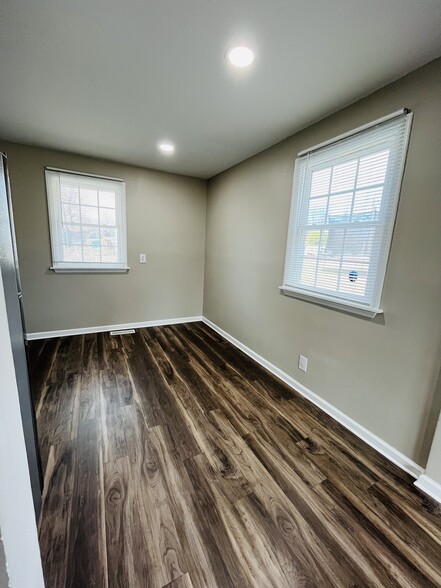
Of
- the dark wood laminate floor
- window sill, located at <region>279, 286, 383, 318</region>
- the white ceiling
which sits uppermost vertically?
the white ceiling

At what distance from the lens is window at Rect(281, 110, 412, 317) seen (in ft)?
5.24

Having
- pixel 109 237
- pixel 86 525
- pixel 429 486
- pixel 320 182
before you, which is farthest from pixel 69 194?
pixel 429 486

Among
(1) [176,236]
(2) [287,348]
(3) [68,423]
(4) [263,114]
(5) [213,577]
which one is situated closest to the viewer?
(5) [213,577]

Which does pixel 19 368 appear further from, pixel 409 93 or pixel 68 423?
pixel 409 93

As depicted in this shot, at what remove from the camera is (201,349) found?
3.14 meters

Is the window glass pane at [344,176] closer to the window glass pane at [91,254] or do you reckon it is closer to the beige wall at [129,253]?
the beige wall at [129,253]

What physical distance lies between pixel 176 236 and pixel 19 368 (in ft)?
10.3

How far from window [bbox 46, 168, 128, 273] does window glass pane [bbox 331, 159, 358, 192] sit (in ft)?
9.15

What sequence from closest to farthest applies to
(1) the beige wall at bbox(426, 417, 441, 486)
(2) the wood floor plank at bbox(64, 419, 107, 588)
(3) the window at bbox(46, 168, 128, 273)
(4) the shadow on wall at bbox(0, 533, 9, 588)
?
(4) the shadow on wall at bbox(0, 533, 9, 588)
(2) the wood floor plank at bbox(64, 419, 107, 588)
(1) the beige wall at bbox(426, 417, 441, 486)
(3) the window at bbox(46, 168, 128, 273)

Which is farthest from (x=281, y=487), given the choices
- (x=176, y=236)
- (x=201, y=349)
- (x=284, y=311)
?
(x=176, y=236)

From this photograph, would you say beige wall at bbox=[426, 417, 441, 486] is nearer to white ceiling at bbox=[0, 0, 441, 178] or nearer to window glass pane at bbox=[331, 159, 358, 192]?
window glass pane at bbox=[331, 159, 358, 192]

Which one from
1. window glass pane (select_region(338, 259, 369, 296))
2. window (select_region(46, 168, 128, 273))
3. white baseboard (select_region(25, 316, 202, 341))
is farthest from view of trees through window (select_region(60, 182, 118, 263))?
window glass pane (select_region(338, 259, 369, 296))

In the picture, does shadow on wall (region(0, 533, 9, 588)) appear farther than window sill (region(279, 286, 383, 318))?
No

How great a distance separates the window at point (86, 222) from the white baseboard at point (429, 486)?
3.74 metres
